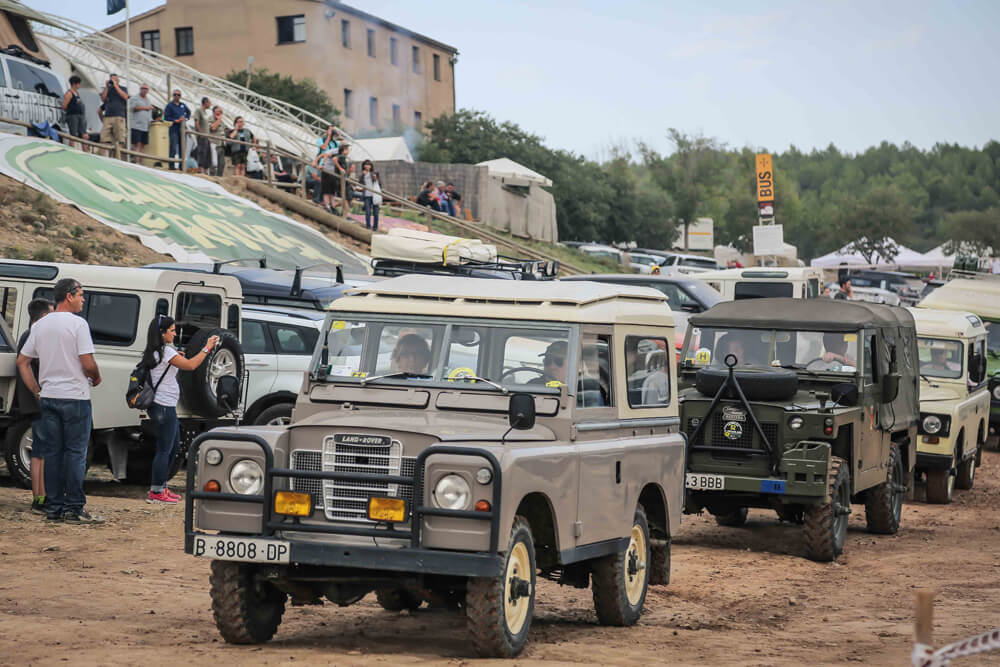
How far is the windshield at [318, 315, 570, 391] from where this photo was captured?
322 inches

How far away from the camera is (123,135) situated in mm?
28922

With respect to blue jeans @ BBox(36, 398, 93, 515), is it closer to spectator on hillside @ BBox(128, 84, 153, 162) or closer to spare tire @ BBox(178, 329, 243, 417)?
spare tire @ BBox(178, 329, 243, 417)

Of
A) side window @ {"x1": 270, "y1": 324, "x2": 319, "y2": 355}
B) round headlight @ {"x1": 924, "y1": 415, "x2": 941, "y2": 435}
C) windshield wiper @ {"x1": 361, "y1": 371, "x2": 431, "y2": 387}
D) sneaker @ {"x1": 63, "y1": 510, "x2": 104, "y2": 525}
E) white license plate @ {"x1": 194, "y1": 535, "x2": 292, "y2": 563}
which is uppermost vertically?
side window @ {"x1": 270, "y1": 324, "x2": 319, "y2": 355}

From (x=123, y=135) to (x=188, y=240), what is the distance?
485 cm

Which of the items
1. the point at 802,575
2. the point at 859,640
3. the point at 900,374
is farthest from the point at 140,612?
the point at 900,374

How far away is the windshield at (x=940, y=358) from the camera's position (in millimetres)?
18516

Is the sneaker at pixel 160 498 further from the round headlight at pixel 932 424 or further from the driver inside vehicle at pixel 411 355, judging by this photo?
the round headlight at pixel 932 424

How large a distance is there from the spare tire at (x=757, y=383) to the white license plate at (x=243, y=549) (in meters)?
6.67

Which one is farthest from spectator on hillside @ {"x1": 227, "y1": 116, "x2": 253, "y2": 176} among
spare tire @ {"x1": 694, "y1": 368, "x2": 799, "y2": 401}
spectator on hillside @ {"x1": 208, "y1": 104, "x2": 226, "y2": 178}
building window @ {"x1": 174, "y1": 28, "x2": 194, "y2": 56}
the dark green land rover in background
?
building window @ {"x1": 174, "y1": 28, "x2": 194, "y2": 56}

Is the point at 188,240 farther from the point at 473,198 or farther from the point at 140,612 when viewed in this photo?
the point at 473,198

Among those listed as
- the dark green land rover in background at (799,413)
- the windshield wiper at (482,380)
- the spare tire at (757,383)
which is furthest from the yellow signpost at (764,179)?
the windshield wiper at (482,380)

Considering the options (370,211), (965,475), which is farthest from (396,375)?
(370,211)

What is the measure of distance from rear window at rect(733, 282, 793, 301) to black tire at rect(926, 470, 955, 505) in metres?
7.06

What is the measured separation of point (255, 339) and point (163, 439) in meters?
2.88
